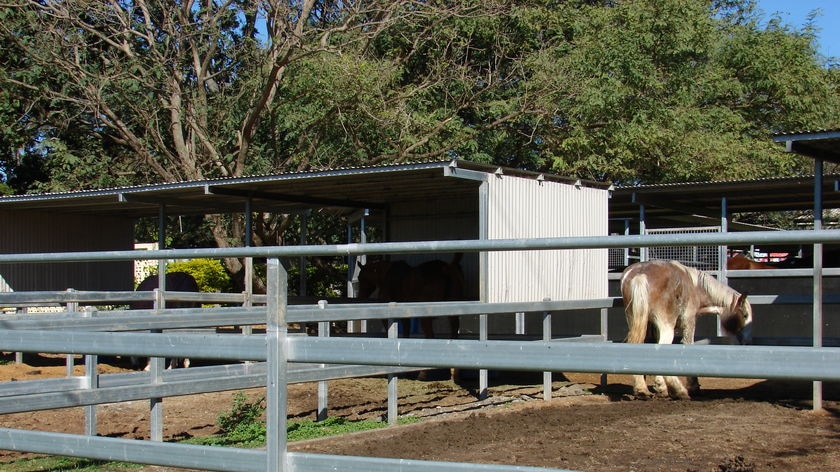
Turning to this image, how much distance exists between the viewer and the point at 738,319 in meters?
10.2

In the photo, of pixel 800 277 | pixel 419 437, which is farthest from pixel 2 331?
pixel 800 277

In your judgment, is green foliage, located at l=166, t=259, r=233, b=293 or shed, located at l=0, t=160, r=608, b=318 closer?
shed, located at l=0, t=160, r=608, b=318

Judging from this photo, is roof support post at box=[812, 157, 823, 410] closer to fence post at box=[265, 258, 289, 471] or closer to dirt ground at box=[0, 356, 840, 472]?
dirt ground at box=[0, 356, 840, 472]

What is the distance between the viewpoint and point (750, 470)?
5625mm

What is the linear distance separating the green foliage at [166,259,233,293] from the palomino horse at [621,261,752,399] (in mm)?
17966

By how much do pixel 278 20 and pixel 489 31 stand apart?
17.9ft

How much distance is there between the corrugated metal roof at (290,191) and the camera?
1171cm

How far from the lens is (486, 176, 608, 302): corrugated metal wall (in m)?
11.7

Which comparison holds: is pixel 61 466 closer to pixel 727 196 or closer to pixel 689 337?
pixel 689 337

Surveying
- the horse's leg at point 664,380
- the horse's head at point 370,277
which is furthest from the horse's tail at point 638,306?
the horse's head at point 370,277

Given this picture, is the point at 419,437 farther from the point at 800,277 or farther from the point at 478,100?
the point at 478,100

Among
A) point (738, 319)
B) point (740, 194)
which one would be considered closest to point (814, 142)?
point (738, 319)

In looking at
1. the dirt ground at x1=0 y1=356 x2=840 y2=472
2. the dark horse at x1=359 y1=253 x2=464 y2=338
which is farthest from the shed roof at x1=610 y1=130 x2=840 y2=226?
the dark horse at x1=359 y1=253 x2=464 y2=338

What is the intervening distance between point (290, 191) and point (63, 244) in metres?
7.31
